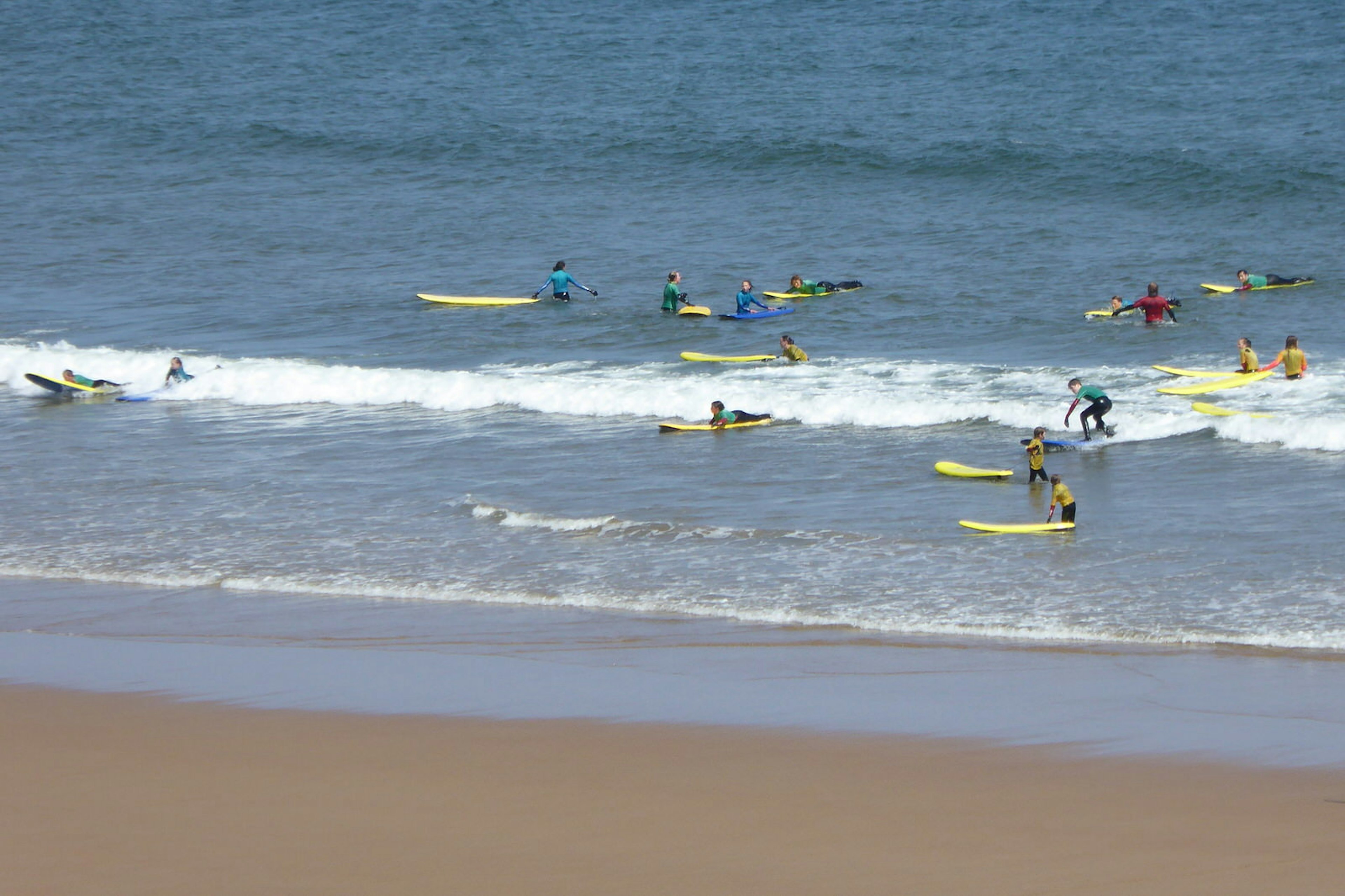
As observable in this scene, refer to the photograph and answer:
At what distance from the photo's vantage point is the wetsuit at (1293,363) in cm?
2125

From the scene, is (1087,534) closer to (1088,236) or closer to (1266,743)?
(1266,743)

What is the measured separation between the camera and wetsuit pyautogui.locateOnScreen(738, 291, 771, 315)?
28703mm

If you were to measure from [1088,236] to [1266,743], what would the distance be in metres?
26.7

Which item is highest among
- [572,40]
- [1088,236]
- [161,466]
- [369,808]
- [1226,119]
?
[572,40]

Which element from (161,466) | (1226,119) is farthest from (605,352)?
(1226,119)

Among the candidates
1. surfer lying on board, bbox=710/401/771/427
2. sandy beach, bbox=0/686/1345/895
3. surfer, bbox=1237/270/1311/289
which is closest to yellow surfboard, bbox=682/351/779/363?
surfer lying on board, bbox=710/401/771/427

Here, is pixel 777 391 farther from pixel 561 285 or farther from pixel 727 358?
pixel 561 285

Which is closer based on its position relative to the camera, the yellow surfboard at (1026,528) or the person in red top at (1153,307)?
the yellow surfboard at (1026,528)

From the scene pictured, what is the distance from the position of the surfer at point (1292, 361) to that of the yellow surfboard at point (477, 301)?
15.7 m

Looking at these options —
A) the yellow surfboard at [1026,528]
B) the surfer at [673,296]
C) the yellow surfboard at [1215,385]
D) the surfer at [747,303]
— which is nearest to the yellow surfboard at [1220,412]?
the yellow surfboard at [1215,385]

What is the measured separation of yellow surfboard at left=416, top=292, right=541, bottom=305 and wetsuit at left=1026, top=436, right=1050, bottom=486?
15.8 m

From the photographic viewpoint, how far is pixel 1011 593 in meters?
12.5

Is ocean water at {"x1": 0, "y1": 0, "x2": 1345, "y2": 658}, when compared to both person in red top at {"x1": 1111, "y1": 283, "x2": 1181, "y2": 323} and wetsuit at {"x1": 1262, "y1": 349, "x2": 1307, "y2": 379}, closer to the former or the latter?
person in red top at {"x1": 1111, "y1": 283, "x2": 1181, "y2": 323}

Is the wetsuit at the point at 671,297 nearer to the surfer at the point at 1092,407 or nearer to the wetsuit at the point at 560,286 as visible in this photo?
the wetsuit at the point at 560,286
